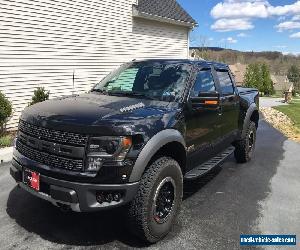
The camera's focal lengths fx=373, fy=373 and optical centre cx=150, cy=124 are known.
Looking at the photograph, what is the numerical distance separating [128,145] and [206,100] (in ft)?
4.49

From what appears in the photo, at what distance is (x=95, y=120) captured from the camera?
365cm

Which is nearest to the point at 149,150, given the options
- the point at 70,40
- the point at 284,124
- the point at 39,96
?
the point at 39,96

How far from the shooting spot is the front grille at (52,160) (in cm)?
359

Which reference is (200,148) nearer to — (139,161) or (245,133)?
(139,161)

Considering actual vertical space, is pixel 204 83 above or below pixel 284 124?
above

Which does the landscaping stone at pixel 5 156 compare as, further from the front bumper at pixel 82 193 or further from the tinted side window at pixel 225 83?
the tinted side window at pixel 225 83

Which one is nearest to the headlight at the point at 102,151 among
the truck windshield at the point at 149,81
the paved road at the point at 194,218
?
the paved road at the point at 194,218

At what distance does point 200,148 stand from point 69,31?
335 inches

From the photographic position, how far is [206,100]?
4.52 metres

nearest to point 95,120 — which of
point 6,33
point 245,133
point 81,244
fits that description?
point 81,244

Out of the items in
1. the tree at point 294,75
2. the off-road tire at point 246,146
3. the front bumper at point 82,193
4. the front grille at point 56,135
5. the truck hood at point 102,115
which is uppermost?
the truck hood at point 102,115

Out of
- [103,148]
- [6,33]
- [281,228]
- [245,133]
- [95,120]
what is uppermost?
[6,33]

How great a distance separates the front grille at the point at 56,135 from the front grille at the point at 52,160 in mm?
164

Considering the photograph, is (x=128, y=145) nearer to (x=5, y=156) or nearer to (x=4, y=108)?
(x=5, y=156)
